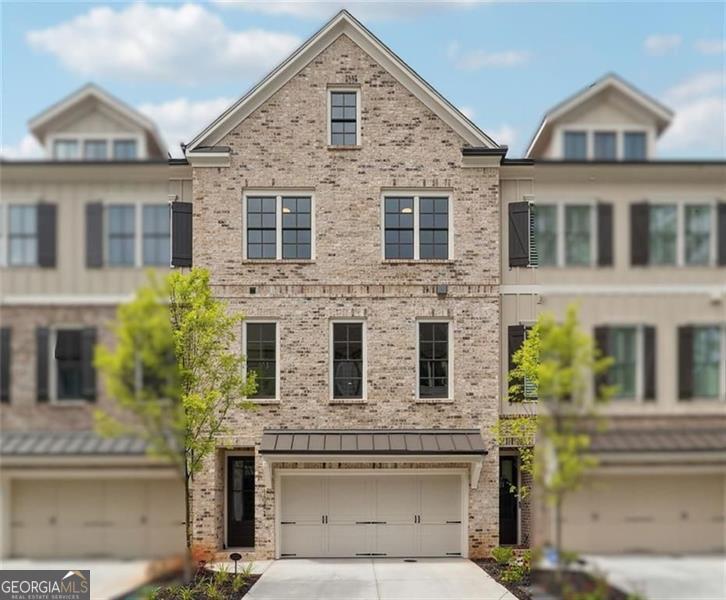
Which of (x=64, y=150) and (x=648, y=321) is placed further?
(x=64, y=150)

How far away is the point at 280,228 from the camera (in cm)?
1411

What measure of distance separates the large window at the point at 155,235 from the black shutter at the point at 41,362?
45 cm

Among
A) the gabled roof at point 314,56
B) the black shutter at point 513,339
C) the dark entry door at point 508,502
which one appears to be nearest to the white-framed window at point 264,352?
the gabled roof at point 314,56

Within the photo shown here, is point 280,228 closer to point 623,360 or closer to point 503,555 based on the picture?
point 503,555

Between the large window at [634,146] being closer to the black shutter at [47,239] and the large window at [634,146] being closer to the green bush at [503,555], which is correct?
the black shutter at [47,239]

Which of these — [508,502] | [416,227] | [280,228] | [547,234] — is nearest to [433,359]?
[416,227]

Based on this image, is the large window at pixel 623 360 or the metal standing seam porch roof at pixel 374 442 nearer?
the large window at pixel 623 360

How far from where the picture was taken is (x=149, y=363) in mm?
2529

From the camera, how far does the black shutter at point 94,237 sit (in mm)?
2520

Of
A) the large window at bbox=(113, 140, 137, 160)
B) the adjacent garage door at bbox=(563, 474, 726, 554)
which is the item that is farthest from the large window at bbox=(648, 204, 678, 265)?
the large window at bbox=(113, 140, 137, 160)

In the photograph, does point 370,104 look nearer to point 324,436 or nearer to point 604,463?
point 324,436

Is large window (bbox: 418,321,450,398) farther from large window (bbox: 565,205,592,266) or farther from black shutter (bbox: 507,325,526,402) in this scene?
large window (bbox: 565,205,592,266)

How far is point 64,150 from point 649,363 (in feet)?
7.43

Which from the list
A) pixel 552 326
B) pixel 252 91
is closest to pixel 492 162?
pixel 252 91
